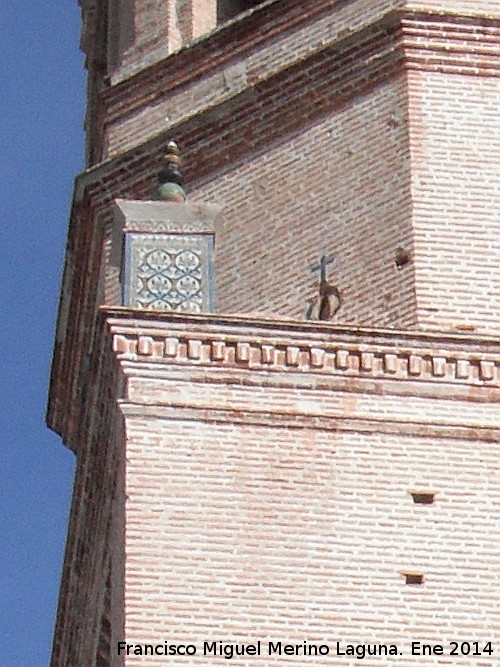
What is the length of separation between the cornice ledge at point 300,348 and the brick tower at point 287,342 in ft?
0.03

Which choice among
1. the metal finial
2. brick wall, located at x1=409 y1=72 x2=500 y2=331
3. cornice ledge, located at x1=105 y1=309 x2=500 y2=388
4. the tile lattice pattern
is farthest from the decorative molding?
the metal finial

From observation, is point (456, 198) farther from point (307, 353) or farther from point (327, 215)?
point (307, 353)

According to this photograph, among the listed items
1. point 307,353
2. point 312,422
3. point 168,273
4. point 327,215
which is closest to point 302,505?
point 312,422

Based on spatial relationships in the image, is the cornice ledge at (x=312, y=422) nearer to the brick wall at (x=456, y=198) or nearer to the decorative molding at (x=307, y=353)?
the decorative molding at (x=307, y=353)

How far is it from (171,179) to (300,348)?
4.56 feet

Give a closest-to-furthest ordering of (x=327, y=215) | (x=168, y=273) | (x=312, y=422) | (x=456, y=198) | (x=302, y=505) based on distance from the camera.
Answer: (x=302, y=505)
(x=312, y=422)
(x=168, y=273)
(x=456, y=198)
(x=327, y=215)

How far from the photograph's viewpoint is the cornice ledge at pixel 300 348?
531 inches

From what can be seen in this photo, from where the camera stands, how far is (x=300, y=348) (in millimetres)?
13586

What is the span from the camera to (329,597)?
41.5 ft

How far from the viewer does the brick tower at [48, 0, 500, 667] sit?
12672 millimetres

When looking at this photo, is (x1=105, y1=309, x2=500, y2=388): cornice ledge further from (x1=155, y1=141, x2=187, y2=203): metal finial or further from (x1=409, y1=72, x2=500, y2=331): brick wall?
(x1=155, y1=141, x2=187, y2=203): metal finial

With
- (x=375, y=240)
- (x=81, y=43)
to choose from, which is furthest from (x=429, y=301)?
(x=81, y=43)

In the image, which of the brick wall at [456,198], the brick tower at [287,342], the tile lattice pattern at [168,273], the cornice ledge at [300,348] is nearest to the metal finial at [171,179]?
the brick tower at [287,342]

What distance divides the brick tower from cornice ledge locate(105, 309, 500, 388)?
0.01 meters
